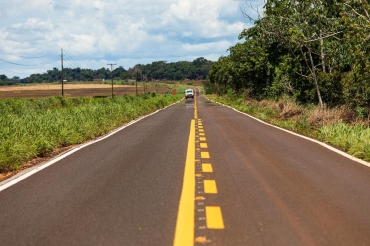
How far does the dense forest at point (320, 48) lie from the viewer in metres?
14.0

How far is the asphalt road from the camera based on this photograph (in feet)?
13.2

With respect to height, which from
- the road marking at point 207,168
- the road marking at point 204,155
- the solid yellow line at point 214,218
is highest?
the solid yellow line at point 214,218

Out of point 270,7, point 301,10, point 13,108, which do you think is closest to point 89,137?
point 301,10

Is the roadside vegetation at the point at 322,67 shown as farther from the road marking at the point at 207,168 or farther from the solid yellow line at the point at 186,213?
the solid yellow line at the point at 186,213

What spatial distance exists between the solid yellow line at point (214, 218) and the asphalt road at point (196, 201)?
0.01m

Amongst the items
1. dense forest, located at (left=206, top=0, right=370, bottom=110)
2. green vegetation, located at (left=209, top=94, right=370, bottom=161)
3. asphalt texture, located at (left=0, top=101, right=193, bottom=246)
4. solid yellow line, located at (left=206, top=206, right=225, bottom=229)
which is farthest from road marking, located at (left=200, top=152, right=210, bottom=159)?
dense forest, located at (left=206, top=0, right=370, bottom=110)

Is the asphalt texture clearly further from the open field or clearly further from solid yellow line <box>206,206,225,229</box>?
the open field

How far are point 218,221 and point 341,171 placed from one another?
3.83 m

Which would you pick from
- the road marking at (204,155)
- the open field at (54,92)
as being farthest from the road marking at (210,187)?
the open field at (54,92)

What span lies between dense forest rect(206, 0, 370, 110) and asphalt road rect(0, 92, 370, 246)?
644cm

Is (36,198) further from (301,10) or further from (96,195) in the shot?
(301,10)

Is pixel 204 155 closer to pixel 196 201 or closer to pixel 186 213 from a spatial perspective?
pixel 196 201

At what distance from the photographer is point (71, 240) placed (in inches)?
154

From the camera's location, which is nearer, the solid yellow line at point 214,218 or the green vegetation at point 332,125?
the solid yellow line at point 214,218
